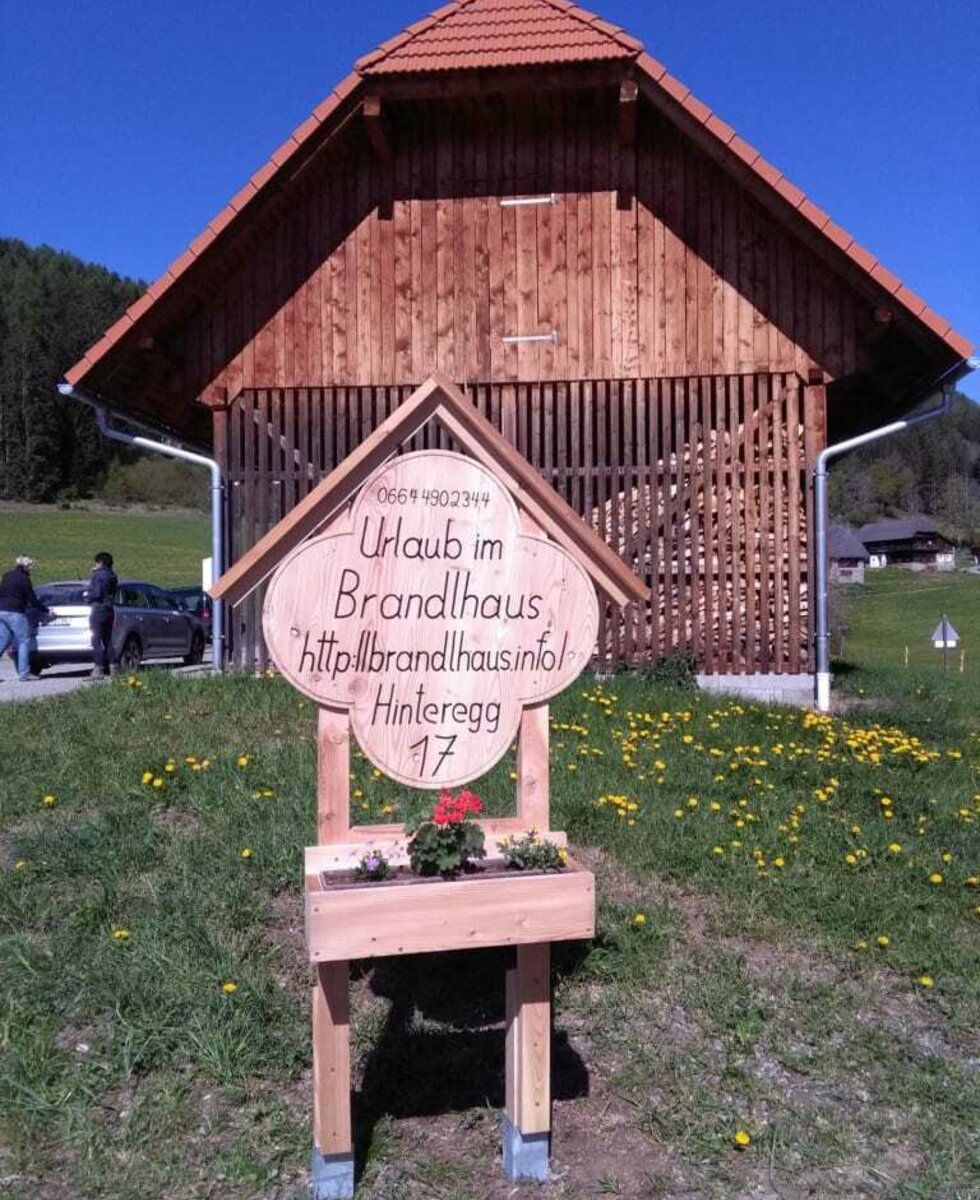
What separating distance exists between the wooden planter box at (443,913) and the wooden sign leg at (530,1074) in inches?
7.3

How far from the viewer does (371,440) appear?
12.6ft

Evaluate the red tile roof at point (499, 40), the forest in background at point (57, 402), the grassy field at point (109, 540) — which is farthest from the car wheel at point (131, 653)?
the forest in background at point (57, 402)

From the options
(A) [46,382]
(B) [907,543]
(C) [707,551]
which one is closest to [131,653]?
(C) [707,551]

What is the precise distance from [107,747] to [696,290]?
284 inches

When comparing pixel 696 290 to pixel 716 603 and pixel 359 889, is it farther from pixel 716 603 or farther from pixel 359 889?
pixel 359 889

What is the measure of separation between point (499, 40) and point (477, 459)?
839cm

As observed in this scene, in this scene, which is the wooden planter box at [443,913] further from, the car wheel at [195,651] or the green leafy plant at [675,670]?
the car wheel at [195,651]

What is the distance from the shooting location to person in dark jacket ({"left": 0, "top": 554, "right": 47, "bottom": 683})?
1508cm

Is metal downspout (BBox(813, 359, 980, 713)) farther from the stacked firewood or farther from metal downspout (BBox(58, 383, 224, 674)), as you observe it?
metal downspout (BBox(58, 383, 224, 674))

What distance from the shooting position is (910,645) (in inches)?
1832

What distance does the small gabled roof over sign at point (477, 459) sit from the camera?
381cm

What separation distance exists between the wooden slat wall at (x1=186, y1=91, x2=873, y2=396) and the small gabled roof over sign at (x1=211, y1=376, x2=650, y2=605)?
26.0 feet

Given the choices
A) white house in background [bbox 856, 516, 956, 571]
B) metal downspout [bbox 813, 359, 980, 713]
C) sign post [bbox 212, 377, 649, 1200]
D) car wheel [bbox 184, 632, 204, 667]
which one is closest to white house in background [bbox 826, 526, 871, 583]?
white house in background [bbox 856, 516, 956, 571]

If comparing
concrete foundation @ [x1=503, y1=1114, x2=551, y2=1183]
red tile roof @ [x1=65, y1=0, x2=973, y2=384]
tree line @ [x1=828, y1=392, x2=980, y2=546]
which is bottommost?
concrete foundation @ [x1=503, y1=1114, x2=551, y2=1183]
